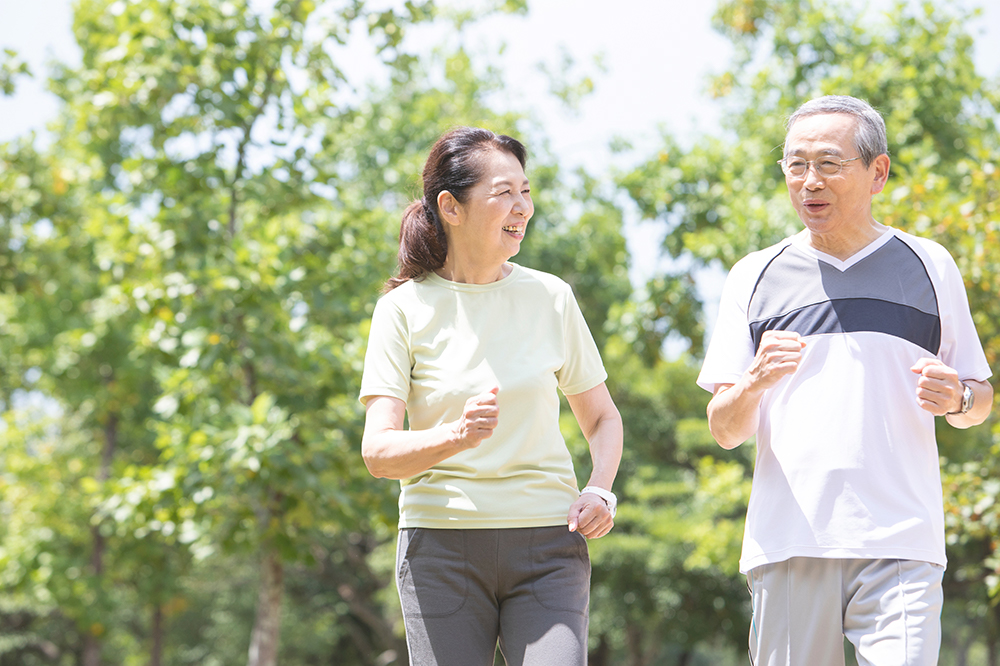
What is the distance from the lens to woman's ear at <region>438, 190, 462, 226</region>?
263 centimetres

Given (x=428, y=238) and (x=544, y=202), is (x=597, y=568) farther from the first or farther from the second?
(x=428, y=238)

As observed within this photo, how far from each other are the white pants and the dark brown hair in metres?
1.23

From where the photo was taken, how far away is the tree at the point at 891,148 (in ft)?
23.0

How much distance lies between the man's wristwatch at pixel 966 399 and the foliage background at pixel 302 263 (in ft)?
11.4

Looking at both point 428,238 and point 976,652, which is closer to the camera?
point 428,238

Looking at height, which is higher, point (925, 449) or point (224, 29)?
point (224, 29)

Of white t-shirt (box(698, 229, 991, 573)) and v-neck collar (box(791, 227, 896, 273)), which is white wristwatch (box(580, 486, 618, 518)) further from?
v-neck collar (box(791, 227, 896, 273))

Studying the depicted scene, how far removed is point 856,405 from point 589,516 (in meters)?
0.71

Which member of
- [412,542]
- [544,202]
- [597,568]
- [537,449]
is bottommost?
[597,568]

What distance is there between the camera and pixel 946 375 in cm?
224

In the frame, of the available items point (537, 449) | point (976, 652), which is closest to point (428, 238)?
point (537, 449)

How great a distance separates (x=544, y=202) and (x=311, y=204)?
290 inches

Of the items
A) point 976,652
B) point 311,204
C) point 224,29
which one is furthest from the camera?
point 976,652

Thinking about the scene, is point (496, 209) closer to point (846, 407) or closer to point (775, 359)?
point (775, 359)
